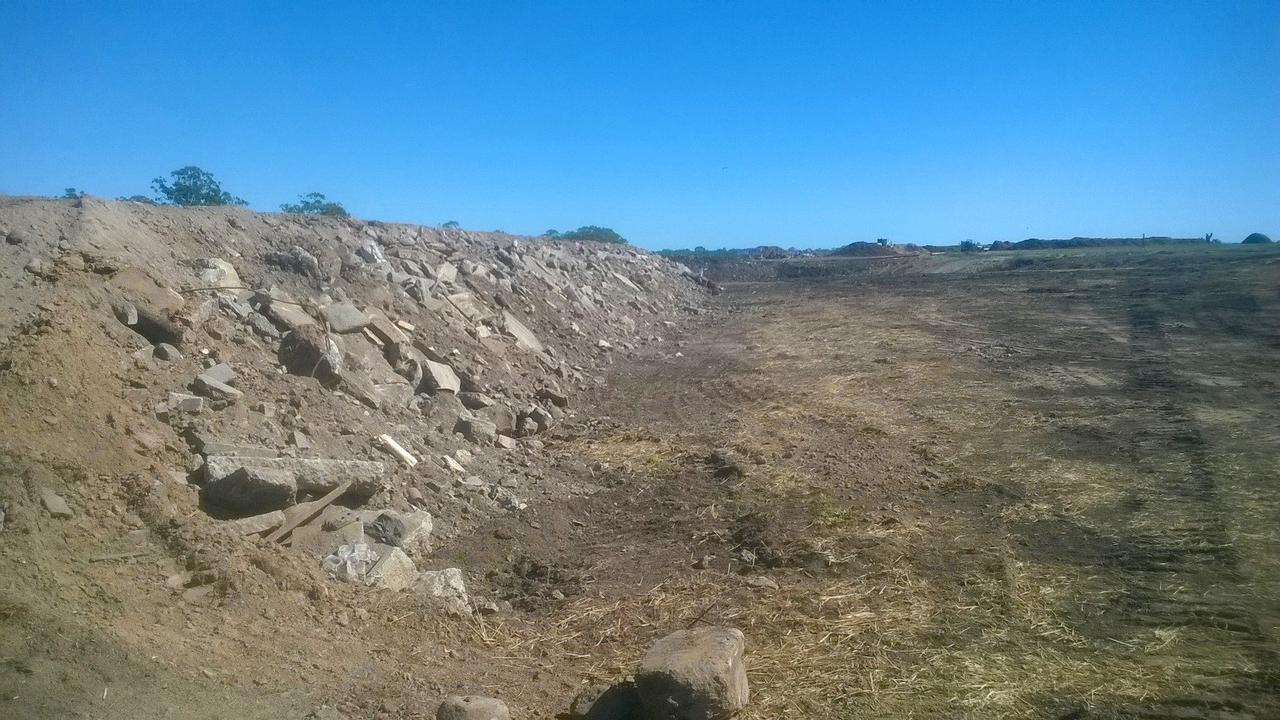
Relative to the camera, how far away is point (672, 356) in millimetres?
16406

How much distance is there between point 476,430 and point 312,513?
113 inches

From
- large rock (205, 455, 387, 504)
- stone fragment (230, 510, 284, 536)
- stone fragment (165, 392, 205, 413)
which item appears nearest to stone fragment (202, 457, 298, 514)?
large rock (205, 455, 387, 504)

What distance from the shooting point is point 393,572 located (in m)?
5.44

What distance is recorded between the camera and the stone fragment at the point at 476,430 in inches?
334

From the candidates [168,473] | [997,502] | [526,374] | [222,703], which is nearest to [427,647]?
[222,703]

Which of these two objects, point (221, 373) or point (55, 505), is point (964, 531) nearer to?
point (55, 505)

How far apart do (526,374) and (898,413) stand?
A: 211 inches

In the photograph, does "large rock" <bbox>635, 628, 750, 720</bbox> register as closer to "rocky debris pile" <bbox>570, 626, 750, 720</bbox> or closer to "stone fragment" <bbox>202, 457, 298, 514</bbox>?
"rocky debris pile" <bbox>570, 626, 750, 720</bbox>

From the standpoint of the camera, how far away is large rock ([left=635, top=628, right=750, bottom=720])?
146 inches

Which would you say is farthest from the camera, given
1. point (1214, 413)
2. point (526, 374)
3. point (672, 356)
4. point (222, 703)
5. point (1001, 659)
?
point (672, 356)

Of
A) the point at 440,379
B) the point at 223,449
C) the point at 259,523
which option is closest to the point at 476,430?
the point at 440,379

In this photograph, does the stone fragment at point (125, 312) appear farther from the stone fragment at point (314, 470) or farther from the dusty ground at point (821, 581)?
the dusty ground at point (821, 581)

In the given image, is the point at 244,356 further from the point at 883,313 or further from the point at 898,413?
the point at 883,313

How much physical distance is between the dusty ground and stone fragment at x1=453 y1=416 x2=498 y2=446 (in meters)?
0.68
